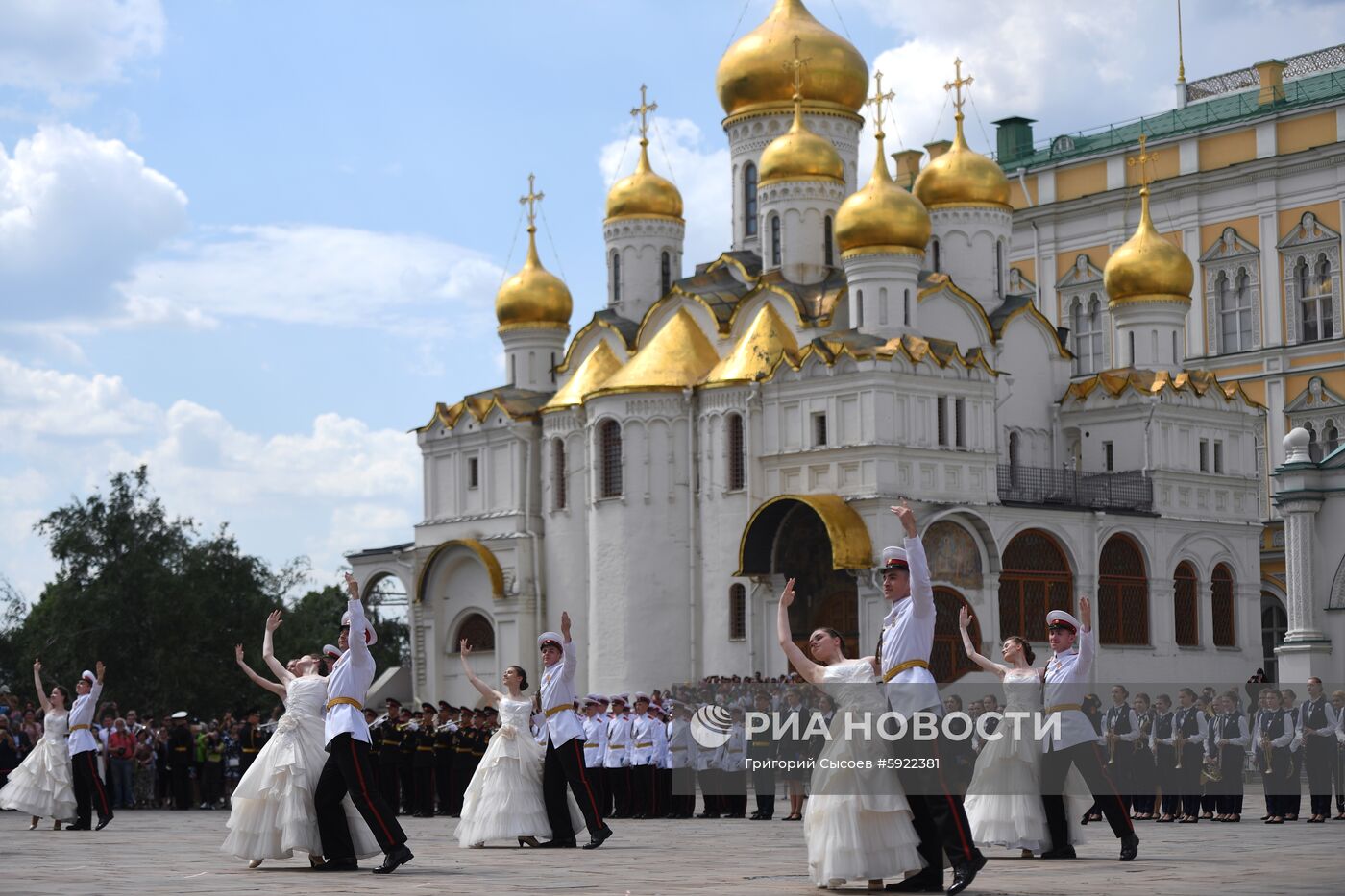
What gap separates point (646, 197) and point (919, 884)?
36916 mm

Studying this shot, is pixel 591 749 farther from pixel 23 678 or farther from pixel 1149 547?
pixel 23 678

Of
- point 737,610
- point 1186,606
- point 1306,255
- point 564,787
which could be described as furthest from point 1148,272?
point 564,787

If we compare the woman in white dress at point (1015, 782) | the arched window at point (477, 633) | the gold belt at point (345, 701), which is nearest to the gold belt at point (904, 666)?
the woman in white dress at point (1015, 782)

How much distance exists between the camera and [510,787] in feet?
52.6

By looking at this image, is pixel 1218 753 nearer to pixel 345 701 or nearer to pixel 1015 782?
pixel 1015 782

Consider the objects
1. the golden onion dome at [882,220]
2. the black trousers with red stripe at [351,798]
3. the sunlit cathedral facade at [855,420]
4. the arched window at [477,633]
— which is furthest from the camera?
the arched window at [477,633]

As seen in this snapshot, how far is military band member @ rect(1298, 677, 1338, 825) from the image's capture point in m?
19.9

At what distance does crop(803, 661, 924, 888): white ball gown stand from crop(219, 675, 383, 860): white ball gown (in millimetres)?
3808

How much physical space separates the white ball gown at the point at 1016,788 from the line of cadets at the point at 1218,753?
573cm

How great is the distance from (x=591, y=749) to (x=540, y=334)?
24.7 m

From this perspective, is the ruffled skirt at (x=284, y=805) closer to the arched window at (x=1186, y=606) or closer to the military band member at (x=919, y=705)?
the military band member at (x=919, y=705)

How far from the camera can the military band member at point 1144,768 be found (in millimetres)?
21812

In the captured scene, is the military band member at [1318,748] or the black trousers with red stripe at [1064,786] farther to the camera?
the military band member at [1318,748]

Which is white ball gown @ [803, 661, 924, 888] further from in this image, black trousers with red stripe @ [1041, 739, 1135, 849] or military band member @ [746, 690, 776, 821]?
military band member @ [746, 690, 776, 821]
